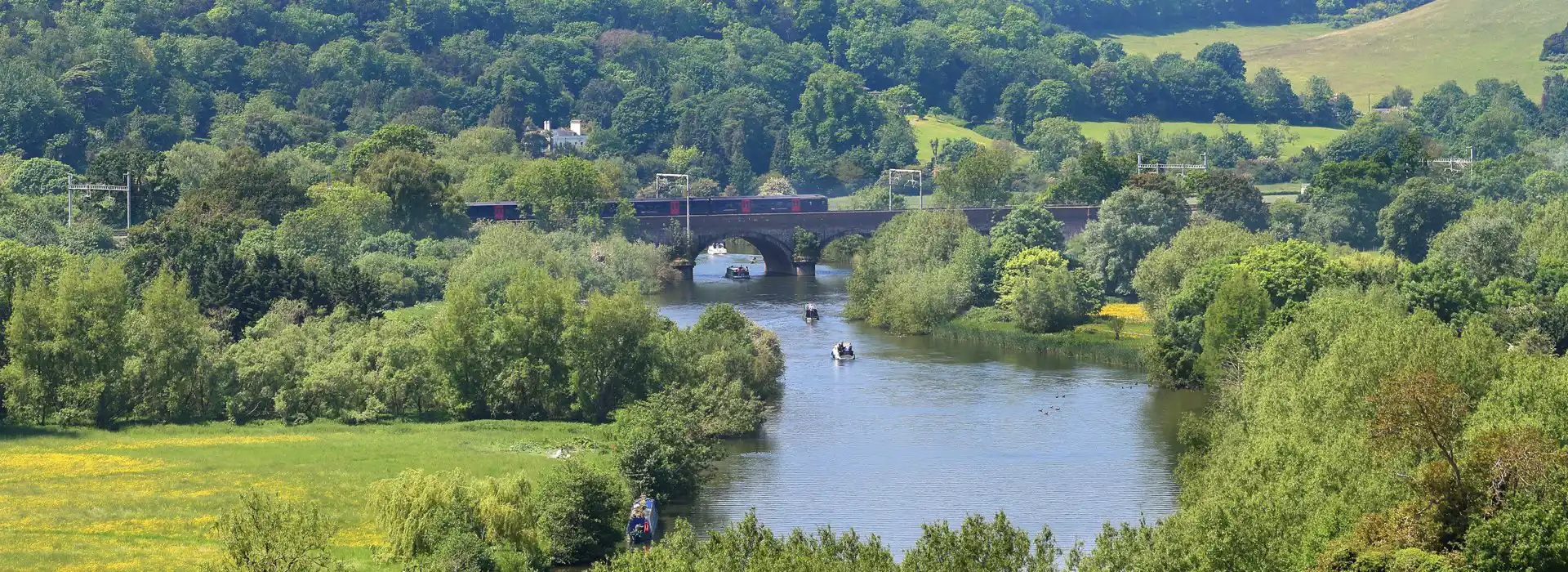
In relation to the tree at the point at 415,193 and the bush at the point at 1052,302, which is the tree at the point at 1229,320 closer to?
the bush at the point at 1052,302

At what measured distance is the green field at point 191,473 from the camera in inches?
2461

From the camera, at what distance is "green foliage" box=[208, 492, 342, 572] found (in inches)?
2062

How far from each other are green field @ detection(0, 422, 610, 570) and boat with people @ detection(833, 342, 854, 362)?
2652 centimetres

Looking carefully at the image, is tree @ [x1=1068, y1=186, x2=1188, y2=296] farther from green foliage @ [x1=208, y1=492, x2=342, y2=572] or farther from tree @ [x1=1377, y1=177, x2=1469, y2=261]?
green foliage @ [x1=208, y1=492, x2=342, y2=572]

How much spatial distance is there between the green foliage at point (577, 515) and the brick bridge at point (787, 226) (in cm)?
8987

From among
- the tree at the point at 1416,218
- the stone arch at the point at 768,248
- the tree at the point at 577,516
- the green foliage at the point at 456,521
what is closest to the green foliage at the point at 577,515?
the tree at the point at 577,516

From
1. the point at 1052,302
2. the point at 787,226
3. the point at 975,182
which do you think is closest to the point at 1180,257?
the point at 1052,302

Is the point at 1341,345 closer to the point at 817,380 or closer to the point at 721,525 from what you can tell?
the point at 721,525

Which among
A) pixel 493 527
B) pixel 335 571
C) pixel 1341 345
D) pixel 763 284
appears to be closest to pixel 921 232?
pixel 763 284

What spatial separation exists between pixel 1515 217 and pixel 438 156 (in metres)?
84.8

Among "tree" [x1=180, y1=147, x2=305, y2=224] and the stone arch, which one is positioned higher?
"tree" [x1=180, y1=147, x2=305, y2=224]

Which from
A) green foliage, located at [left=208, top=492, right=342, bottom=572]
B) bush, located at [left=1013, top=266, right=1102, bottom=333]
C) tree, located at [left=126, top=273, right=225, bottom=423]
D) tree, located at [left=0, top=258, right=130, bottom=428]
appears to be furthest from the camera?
bush, located at [left=1013, top=266, right=1102, bottom=333]

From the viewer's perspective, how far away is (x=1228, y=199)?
159 m

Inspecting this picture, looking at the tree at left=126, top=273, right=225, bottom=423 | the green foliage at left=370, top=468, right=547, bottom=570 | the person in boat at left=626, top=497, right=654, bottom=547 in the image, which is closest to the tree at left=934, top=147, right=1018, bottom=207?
the tree at left=126, top=273, right=225, bottom=423
